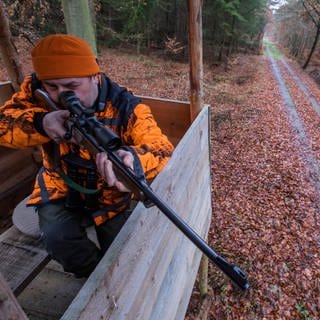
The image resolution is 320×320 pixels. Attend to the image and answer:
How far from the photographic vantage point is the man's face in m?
1.72

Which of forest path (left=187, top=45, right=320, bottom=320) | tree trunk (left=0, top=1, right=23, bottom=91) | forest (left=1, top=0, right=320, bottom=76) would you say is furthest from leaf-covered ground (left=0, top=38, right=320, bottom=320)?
forest (left=1, top=0, right=320, bottom=76)

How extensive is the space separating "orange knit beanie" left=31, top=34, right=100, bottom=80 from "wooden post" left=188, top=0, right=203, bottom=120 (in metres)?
1.76

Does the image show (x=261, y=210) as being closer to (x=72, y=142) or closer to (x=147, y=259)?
(x=147, y=259)

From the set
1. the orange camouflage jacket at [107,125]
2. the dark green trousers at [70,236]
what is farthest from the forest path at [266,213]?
the orange camouflage jacket at [107,125]

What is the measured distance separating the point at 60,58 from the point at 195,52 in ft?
6.65

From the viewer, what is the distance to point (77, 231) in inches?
78.6

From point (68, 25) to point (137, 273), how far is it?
332 cm

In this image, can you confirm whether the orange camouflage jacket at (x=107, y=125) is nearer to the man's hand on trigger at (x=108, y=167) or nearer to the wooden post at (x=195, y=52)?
the man's hand on trigger at (x=108, y=167)

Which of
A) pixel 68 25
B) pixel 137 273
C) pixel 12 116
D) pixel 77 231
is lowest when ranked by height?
pixel 77 231

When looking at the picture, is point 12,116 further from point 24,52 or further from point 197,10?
point 24,52

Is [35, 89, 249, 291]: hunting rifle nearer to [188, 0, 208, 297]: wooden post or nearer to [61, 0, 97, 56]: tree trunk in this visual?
[188, 0, 208, 297]: wooden post

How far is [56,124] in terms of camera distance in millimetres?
1636

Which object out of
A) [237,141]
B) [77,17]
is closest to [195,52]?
[77,17]

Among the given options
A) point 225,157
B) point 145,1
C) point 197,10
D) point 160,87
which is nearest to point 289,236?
point 225,157
